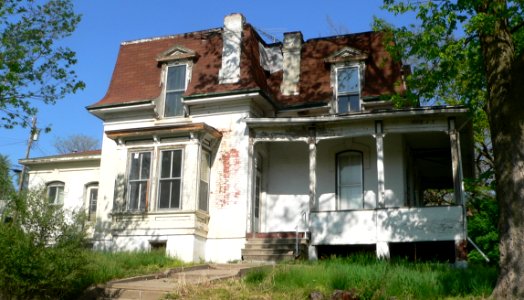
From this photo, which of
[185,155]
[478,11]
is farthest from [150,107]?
[478,11]

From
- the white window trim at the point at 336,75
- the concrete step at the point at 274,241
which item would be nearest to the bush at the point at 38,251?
the concrete step at the point at 274,241

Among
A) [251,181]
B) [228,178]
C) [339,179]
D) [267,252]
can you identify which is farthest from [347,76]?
[267,252]

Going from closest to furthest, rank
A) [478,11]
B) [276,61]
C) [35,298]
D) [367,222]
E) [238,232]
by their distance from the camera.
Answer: [35,298], [478,11], [367,222], [238,232], [276,61]

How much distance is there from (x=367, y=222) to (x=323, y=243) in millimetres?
1427

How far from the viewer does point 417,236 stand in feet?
51.8

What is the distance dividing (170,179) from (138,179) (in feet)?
3.93

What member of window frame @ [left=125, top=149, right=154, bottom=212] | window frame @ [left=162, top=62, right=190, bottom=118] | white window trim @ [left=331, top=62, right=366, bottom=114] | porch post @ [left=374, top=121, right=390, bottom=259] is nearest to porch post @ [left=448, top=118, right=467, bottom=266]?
porch post @ [left=374, top=121, right=390, bottom=259]

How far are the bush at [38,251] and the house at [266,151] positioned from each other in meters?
6.71

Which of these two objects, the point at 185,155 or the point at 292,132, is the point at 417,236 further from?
the point at 185,155

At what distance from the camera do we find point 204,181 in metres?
18.2

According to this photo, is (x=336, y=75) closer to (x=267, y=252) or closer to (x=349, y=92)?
(x=349, y=92)

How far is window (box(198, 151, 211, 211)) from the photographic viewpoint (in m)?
17.9

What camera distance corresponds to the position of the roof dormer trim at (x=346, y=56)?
63.8 ft

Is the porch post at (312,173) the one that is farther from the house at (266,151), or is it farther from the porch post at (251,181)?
the porch post at (251,181)
